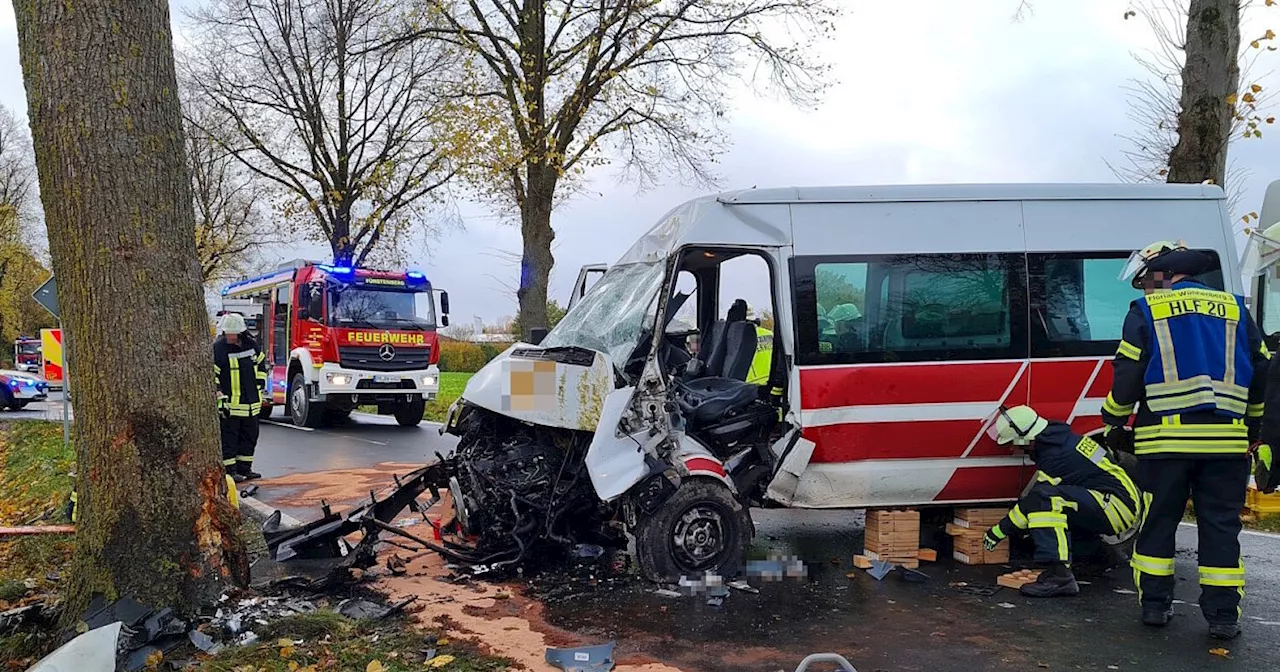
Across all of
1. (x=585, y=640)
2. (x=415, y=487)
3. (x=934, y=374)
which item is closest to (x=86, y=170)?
(x=415, y=487)

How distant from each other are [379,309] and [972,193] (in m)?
11.2

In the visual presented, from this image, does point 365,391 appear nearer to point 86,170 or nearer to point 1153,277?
point 86,170

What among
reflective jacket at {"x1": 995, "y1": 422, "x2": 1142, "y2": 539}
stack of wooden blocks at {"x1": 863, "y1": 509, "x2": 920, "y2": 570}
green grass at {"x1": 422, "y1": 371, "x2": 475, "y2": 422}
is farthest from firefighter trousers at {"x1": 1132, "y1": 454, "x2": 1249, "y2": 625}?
green grass at {"x1": 422, "y1": 371, "x2": 475, "y2": 422}

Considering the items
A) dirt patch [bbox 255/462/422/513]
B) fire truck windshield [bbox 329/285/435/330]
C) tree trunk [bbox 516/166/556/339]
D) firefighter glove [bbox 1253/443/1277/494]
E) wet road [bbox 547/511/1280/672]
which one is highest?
tree trunk [bbox 516/166/556/339]

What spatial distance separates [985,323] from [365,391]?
11077 millimetres

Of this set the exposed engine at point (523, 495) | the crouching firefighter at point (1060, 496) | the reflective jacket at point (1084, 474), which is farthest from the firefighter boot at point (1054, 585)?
the exposed engine at point (523, 495)

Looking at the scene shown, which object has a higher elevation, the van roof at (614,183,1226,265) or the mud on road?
the van roof at (614,183,1226,265)

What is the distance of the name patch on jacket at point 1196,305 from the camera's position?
Answer: 457 cm

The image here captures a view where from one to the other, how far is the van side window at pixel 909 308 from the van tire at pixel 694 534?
3.28 ft

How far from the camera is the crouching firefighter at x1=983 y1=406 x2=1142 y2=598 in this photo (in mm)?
5359

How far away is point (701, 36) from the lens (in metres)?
16.8

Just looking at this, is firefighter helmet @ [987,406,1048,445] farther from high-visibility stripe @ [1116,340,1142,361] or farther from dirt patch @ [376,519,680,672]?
dirt patch @ [376,519,680,672]

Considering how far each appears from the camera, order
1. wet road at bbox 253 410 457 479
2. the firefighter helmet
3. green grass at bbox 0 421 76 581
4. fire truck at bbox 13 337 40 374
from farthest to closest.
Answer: fire truck at bbox 13 337 40 374 → wet road at bbox 253 410 457 479 → green grass at bbox 0 421 76 581 → the firefighter helmet

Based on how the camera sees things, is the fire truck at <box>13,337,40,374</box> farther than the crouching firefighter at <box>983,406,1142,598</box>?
Yes
